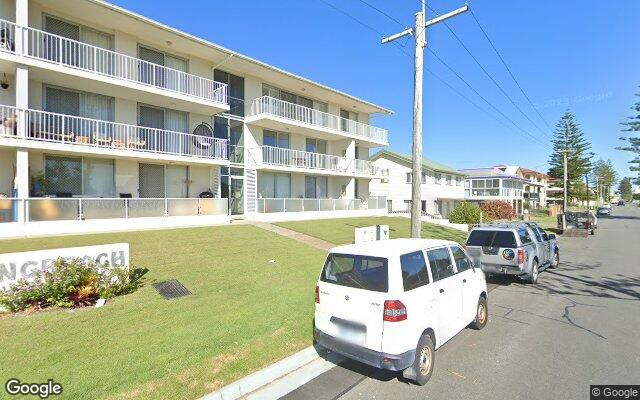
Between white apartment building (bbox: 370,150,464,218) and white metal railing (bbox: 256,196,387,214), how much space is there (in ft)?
20.6

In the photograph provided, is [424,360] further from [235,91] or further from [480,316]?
[235,91]

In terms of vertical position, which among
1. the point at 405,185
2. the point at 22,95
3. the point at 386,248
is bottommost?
the point at 386,248

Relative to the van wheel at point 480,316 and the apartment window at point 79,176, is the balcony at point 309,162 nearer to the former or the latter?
the apartment window at point 79,176

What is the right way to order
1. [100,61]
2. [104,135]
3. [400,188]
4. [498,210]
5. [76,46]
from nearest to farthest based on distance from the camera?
[76,46] → [100,61] → [104,135] → [498,210] → [400,188]

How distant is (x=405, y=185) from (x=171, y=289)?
103 feet

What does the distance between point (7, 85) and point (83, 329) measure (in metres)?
11.9

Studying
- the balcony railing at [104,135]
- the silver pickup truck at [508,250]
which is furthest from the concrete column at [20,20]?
the silver pickup truck at [508,250]

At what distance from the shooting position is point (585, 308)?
7293 mm

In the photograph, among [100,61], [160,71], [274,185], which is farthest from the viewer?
[274,185]

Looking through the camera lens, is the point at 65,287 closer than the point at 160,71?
Yes

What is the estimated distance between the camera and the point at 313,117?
74.8 feet

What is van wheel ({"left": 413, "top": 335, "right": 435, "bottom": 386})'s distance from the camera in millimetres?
4165

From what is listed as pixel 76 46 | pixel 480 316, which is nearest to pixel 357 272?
pixel 480 316

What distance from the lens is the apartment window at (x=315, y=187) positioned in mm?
23688
